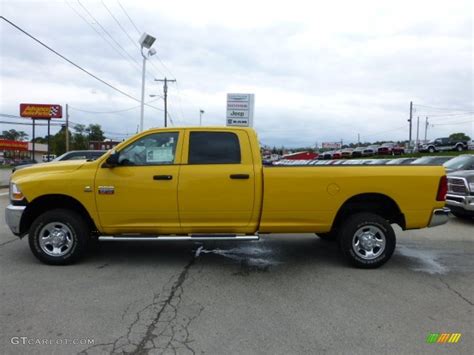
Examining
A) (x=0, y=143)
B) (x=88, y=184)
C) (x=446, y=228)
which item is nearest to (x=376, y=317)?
(x=88, y=184)

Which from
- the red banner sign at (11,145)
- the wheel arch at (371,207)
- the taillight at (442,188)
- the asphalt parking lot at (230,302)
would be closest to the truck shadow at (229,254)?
the asphalt parking lot at (230,302)

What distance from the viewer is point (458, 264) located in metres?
6.43

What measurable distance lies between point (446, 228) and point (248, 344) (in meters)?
7.45

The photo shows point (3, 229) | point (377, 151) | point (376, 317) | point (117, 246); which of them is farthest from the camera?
point (377, 151)

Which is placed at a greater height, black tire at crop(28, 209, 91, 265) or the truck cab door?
the truck cab door

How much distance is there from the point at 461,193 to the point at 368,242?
529cm

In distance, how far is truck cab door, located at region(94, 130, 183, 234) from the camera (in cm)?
578

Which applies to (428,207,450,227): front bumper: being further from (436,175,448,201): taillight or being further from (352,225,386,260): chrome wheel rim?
(352,225,386,260): chrome wheel rim

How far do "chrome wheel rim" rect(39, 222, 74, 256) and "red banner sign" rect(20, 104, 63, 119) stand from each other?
54798mm

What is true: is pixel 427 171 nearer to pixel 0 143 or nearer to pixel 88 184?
pixel 88 184

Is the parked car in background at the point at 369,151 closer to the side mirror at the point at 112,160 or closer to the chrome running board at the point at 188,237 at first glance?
the chrome running board at the point at 188,237

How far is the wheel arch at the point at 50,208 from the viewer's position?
235 inches

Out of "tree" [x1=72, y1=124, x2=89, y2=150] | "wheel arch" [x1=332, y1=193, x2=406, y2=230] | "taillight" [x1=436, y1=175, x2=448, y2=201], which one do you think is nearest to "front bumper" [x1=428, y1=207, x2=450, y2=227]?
"taillight" [x1=436, y1=175, x2=448, y2=201]

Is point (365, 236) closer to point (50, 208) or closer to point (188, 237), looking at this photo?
point (188, 237)
